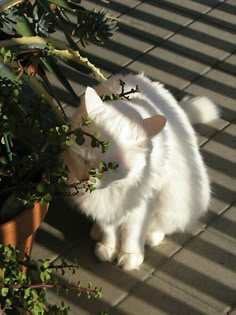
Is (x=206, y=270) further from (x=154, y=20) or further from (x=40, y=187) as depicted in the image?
(x=154, y=20)

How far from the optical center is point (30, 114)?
2.53 m

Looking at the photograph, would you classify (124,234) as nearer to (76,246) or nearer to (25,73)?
(76,246)

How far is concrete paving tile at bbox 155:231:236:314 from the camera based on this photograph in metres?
3.10

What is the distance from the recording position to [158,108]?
10.3 feet

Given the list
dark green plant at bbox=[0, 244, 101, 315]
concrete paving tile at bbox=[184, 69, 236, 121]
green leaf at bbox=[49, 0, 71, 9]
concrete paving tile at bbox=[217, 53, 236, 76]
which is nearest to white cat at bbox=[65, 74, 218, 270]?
green leaf at bbox=[49, 0, 71, 9]

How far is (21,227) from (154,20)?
2.14m

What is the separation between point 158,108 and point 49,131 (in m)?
0.81

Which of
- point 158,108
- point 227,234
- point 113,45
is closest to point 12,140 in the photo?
point 158,108

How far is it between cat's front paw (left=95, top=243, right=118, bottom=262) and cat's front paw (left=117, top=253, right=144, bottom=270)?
40 millimetres

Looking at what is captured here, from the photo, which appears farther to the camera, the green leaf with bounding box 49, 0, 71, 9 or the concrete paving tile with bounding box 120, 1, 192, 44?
the concrete paving tile with bounding box 120, 1, 192, 44

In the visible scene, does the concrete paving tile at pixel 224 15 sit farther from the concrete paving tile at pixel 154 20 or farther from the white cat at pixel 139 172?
the white cat at pixel 139 172

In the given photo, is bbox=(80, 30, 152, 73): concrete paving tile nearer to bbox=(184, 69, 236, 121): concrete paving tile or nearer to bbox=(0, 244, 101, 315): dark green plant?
bbox=(184, 69, 236, 121): concrete paving tile

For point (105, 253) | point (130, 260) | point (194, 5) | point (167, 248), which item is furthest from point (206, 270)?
point (194, 5)

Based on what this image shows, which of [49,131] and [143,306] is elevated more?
[49,131]
